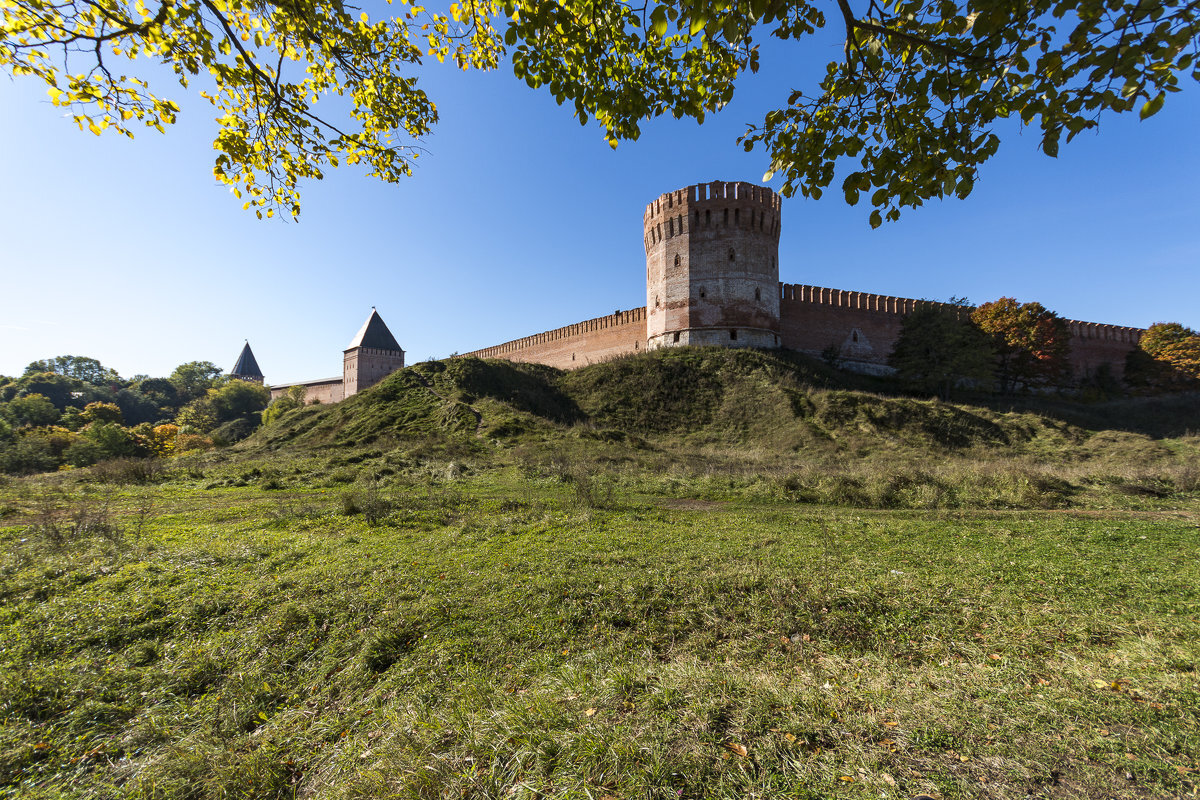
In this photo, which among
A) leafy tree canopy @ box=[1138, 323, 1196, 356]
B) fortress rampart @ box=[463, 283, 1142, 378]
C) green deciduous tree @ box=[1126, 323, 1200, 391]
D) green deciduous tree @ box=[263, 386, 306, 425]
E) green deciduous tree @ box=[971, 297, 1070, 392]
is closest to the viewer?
fortress rampart @ box=[463, 283, 1142, 378]

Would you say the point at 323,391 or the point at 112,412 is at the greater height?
the point at 323,391

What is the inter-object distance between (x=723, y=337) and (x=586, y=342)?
10.7m

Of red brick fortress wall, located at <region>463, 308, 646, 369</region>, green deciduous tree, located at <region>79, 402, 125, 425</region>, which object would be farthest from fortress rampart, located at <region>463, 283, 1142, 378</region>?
green deciduous tree, located at <region>79, 402, 125, 425</region>

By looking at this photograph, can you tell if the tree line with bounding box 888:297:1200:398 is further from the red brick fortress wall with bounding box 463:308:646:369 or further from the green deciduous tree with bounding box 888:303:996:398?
the red brick fortress wall with bounding box 463:308:646:369

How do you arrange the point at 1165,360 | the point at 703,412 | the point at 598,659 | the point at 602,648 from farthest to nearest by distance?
the point at 1165,360 < the point at 703,412 < the point at 602,648 < the point at 598,659

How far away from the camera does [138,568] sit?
4578 millimetres

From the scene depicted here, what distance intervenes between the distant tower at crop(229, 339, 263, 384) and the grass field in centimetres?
7008

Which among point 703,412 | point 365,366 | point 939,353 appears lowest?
point 703,412

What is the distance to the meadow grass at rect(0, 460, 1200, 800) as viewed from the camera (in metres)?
1.88

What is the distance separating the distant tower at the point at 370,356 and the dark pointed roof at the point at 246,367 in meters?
32.6

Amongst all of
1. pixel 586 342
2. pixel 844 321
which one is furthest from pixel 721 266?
pixel 586 342

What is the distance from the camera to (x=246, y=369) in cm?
6700

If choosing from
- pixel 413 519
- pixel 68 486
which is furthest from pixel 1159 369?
pixel 68 486

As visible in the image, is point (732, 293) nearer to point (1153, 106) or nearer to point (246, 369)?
point (1153, 106)
